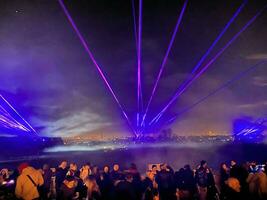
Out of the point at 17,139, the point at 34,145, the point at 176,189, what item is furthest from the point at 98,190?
the point at 34,145

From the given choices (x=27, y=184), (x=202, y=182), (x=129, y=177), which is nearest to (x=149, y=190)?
(x=129, y=177)

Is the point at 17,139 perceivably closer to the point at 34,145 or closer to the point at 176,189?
the point at 34,145

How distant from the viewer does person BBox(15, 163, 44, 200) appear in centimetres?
809

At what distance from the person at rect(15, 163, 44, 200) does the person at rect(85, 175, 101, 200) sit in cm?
191

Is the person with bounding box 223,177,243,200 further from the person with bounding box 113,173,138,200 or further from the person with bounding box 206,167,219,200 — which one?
the person with bounding box 113,173,138,200

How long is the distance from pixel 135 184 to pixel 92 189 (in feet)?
5.92

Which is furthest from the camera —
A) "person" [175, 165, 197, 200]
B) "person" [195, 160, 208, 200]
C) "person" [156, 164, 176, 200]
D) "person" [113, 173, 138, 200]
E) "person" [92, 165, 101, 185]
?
"person" [195, 160, 208, 200]

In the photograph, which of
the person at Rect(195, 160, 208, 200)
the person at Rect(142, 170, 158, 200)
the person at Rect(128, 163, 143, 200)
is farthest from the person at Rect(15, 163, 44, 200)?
the person at Rect(195, 160, 208, 200)

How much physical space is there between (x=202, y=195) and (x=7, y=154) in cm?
7680

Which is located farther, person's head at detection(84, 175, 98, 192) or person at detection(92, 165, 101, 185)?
person at detection(92, 165, 101, 185)

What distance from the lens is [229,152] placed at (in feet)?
221

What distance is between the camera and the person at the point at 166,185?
9.73 metres

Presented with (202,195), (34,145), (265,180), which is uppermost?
(34,145)

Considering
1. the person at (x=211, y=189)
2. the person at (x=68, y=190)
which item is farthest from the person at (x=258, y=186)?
the person at (x=68, y=190)
